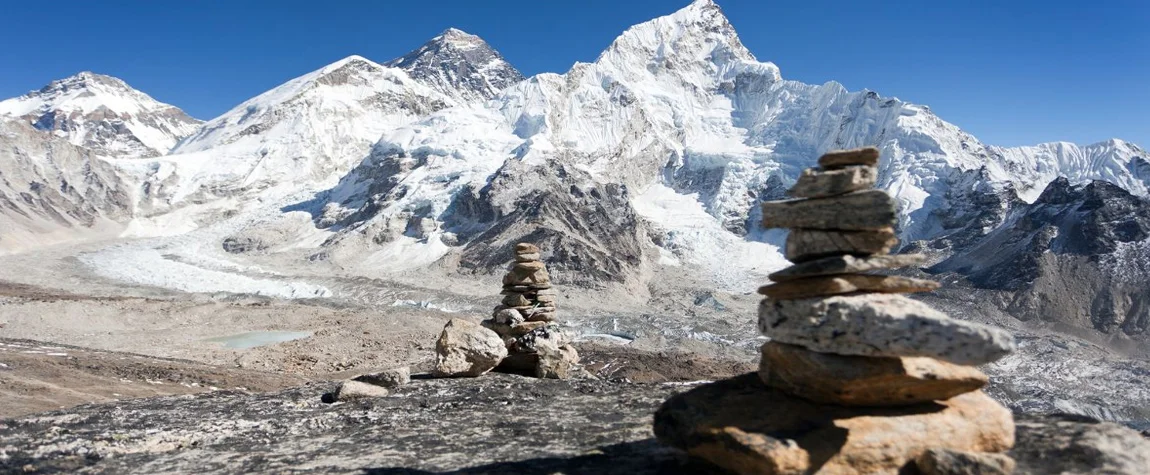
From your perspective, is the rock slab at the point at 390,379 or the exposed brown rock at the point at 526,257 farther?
the exposed brown rock at the point at 526,257

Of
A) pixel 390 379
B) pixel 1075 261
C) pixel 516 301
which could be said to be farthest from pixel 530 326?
pixel 1075 261

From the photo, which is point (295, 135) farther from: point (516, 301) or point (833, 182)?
point (833, 182)

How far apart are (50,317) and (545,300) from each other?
28260mm

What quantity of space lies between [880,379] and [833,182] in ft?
6.52

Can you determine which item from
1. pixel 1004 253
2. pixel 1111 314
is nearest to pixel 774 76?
pixel 1004 253

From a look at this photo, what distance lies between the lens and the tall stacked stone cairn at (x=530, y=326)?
14.4 m

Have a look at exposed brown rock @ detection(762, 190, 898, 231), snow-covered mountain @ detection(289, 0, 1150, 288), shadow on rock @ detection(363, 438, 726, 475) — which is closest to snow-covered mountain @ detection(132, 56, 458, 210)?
snow-covered mountain @ detection(289, 0, 1150, 288)

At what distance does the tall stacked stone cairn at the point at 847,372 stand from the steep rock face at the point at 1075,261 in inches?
2396

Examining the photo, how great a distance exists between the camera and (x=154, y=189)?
10762 centimetres

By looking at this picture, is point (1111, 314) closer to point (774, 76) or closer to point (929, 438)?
point (929, 438)

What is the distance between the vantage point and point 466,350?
13.6 metres

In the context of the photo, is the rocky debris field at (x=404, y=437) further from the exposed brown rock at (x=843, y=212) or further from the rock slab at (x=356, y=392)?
the exposed brown rock at (x=843, y=212)

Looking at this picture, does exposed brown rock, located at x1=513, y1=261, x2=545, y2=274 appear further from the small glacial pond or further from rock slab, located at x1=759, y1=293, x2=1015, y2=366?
the small glacial pond

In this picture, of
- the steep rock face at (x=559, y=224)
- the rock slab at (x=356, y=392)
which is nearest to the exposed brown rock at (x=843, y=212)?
the rock slab at (x=356, y=392)
